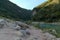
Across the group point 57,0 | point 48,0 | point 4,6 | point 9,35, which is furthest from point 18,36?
point 48,0

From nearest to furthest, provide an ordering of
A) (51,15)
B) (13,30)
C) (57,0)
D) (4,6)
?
(13,30) < (51,15) < (4,6) < (57,0)

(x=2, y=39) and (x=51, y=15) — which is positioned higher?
(x=51, y=15)

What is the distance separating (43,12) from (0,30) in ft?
58.4


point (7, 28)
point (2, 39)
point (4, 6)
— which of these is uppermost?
point (4, 6)

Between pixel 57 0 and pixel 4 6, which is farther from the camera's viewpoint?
pixel 57 0

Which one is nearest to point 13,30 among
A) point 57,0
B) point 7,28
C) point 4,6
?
point 7,28

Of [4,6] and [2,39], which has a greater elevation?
[4,6]

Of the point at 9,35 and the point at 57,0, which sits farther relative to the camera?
the point at 57,0

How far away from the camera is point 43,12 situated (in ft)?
82.7

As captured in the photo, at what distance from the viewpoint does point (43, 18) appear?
2417cm

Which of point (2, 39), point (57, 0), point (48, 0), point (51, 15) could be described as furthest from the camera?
point (48, 0)

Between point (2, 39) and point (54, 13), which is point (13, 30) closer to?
point (2, 39)

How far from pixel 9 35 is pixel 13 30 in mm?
756

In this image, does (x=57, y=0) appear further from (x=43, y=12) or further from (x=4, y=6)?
(x=4, y=6)
